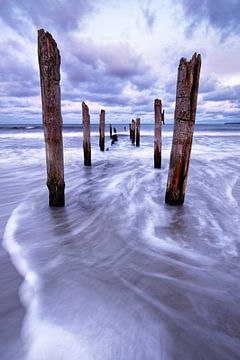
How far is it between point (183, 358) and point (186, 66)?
3.98m

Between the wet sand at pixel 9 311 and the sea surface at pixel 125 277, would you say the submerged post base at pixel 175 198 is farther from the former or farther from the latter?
the wet sand at pixel 9 311

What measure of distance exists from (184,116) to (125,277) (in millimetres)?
2874

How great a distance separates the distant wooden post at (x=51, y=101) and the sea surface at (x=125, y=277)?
90 centimetres

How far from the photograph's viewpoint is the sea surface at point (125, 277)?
5.63ft

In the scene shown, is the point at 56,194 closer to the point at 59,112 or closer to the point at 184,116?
the point at 59,112

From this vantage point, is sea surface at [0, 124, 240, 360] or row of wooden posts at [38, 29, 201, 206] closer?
sea surface at [0, 124, 240, 360]

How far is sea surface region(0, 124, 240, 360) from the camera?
172 centimetres

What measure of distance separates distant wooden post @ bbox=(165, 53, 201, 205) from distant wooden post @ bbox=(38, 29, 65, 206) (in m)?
2.11

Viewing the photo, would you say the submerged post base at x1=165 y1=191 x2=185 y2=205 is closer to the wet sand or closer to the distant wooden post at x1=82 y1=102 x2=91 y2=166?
the wet sand

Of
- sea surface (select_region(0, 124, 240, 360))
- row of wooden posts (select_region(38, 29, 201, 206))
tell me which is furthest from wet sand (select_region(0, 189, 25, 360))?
row of wooden posts (select_region(38, 29, 201, 206))

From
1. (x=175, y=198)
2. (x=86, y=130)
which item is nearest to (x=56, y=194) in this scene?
(x=175, y=198)

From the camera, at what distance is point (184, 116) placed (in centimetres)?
402

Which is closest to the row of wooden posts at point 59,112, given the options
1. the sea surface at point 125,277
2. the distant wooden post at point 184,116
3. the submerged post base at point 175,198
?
the distant wooden post at point 184,116

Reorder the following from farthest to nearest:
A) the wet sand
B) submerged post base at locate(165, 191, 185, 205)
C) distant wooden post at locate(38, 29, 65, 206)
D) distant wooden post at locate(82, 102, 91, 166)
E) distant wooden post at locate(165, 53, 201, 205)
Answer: distant wooden post at locate(82, 102, 91, 166), submerged post base at locate(165, 191, 185, 205), distant wooden post at locate(165, 53, 201, 205), distant wooden post at locate(38, 29, 65, 206), the wet sand
